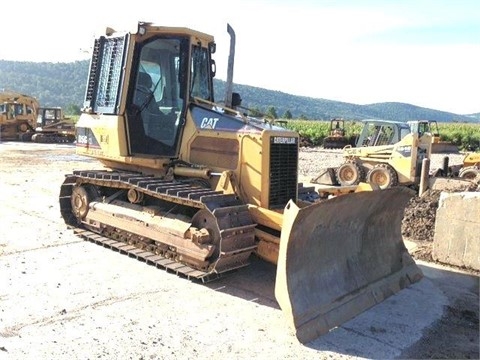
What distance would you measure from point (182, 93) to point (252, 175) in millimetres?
1630

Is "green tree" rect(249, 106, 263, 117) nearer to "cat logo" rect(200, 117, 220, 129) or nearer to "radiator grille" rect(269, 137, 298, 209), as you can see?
"cat logo" rect(200, 117, 220, 129)

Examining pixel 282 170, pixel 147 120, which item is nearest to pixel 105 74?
pixel 147 120

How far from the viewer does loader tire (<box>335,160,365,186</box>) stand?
15.5 m

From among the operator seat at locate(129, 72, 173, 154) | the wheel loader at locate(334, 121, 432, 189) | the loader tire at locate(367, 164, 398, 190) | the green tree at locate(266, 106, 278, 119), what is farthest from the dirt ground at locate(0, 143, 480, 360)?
the wheel loader at locate(334, 121, 432, 189)

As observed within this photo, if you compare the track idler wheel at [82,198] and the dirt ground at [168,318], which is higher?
the track idler wheel at [82,198]

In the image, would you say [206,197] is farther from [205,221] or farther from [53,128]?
[53,128]

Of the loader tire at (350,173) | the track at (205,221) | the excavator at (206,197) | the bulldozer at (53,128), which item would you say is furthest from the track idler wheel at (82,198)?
the bulldozer at (53,128)

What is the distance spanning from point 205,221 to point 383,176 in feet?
32.5

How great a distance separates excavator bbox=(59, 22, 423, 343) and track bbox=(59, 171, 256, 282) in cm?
2

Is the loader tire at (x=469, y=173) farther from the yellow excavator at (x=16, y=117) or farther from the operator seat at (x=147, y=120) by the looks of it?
the yellow excavator at (x=16, y=117)

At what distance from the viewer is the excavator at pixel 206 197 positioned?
17.4ft

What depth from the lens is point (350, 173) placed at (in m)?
15.8

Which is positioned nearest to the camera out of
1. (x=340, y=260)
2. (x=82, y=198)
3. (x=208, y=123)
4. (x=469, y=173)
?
(x=340, y=260)

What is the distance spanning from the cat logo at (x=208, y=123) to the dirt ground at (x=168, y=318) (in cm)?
201
